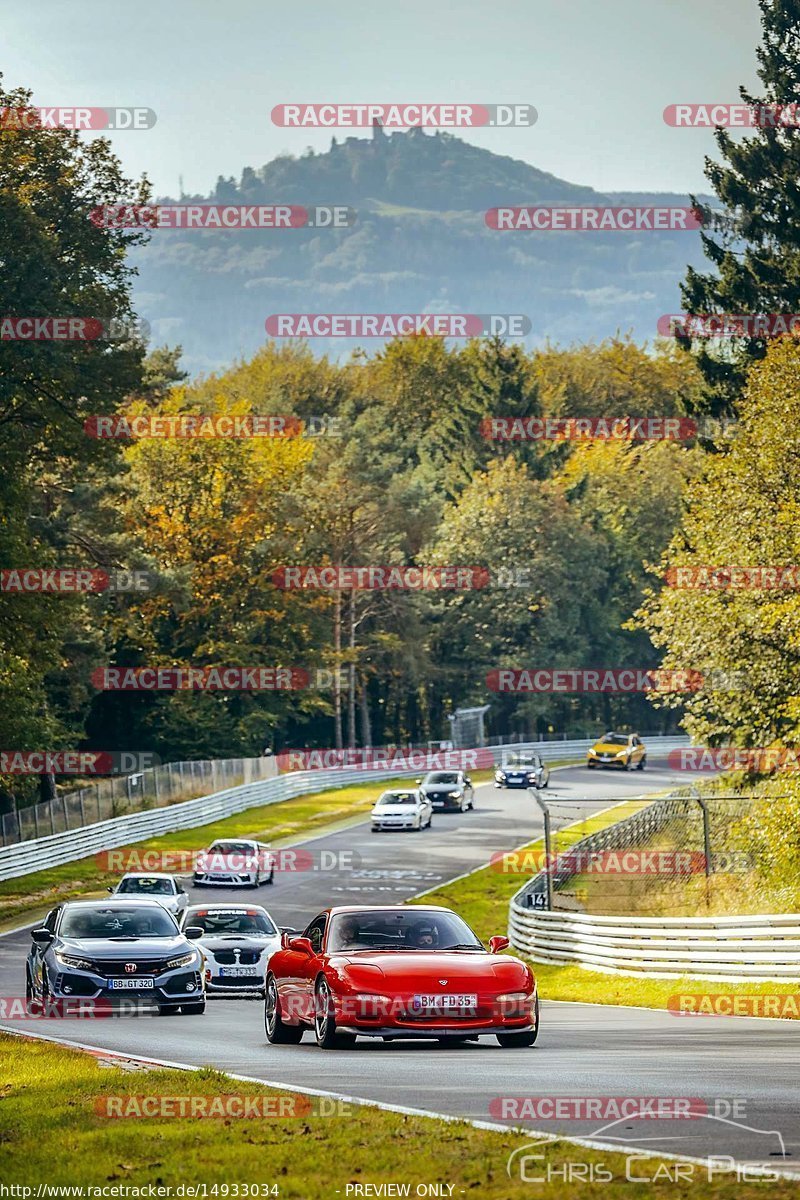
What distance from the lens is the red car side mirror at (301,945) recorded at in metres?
15.9

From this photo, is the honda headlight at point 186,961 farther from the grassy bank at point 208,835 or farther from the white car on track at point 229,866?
the white car on track at point 229,866

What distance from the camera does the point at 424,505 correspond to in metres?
94.6

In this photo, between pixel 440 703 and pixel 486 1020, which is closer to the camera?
pixel 486 1020

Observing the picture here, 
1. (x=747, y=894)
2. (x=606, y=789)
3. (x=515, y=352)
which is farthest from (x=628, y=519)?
(x=747, y=894)

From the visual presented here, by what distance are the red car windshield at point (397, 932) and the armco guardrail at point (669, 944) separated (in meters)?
6.63

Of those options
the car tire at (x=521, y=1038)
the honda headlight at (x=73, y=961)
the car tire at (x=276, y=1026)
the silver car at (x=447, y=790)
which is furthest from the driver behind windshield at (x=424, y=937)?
the silver car at (x=447, y=790)

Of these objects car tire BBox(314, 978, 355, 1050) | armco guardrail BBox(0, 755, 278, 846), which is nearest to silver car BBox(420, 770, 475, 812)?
armco guardrail BBox(0, 755, 278, 846)

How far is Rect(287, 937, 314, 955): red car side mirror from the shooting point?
15.9m

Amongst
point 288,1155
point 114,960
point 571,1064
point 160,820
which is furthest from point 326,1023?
point 160,820

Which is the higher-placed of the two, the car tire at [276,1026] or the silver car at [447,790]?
the car tire at [276,1026]

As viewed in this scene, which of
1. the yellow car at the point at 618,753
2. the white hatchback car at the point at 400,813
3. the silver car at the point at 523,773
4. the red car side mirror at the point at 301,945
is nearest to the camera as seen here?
the red car side mirror at the point at 301,945

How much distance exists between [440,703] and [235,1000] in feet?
260

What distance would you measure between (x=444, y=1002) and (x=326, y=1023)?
3.57ft

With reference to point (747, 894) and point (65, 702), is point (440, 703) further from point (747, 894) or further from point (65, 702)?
point (747, 894)
